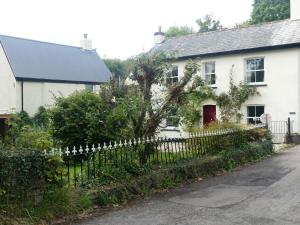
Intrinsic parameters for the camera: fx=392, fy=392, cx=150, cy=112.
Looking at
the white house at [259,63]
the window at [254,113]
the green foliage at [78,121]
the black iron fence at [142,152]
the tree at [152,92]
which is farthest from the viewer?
the window at [254,113]

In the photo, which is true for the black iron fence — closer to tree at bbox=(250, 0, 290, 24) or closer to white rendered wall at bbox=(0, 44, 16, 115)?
white rendered wall at bbox=(0, 44, 16, 115)

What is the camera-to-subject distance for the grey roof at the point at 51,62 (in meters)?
29.0

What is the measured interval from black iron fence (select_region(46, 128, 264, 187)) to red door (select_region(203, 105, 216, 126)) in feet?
31.6

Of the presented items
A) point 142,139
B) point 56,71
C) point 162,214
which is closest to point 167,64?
point 142,139

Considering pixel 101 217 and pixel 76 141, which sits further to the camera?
pixel 76 141

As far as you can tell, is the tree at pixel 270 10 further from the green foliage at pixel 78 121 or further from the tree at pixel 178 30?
the green foliage at pixel 78 121

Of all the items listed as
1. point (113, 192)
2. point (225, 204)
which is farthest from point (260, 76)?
point (113, 192)

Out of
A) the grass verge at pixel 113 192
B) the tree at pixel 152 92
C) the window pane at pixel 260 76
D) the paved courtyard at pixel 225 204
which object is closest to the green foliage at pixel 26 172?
the grass verge at pixel 113 192

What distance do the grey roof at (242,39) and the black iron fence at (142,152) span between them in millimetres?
9272

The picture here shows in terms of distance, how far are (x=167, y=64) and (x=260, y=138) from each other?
21.4ft

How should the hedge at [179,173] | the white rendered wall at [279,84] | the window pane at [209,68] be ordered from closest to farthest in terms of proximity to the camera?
the hedge at [179,173]
the white rendered wall at [279,84]
the window pane at [209,68]

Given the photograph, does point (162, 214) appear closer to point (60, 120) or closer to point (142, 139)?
point (142, 139)

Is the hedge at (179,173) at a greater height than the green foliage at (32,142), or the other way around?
the green foliage at (32,142)

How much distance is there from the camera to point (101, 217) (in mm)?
7293
